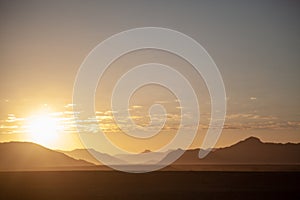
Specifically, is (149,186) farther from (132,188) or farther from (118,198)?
(118,198)

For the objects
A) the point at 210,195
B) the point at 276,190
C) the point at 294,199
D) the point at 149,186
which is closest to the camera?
the point at 294,199

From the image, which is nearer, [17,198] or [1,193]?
[17,198]

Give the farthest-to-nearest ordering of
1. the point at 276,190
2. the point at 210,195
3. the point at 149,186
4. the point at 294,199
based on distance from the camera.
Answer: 1. the point at 149,186
2. the point at 276,190
3. the point at 210,195
4. the point at 294,199

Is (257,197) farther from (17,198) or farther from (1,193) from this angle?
(1,193)

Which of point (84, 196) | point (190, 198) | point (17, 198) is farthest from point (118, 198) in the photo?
point (17, 198)

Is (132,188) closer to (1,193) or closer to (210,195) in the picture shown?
(210,195)

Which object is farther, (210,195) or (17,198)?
(210,195)

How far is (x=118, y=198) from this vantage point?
4122 cm

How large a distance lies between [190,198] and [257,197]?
6.35 m

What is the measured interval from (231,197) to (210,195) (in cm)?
292

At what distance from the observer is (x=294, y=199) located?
133 feet

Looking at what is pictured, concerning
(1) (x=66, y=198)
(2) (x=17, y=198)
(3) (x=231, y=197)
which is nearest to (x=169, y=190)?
(3) (x=231, y=197)

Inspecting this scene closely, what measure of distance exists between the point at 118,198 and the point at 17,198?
30.5 feet

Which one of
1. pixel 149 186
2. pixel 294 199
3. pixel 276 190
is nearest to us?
pixel 294 199
